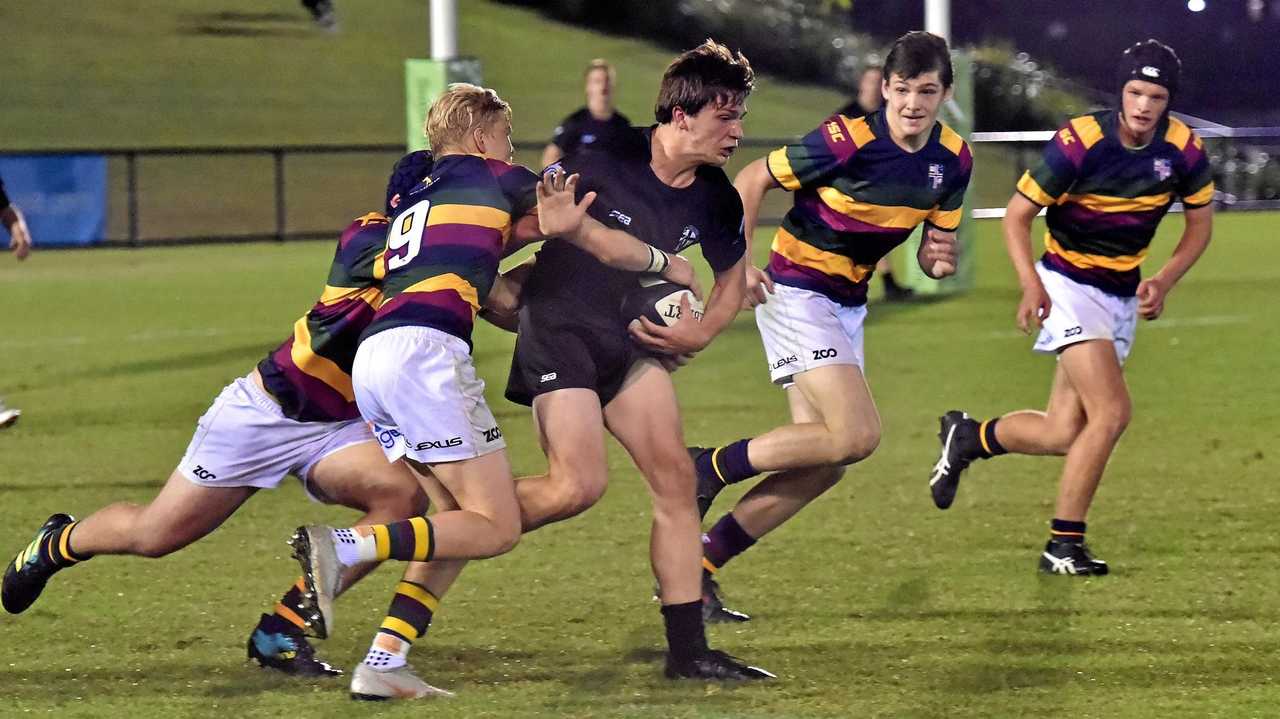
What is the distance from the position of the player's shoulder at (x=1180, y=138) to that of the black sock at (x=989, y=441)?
4.27ft

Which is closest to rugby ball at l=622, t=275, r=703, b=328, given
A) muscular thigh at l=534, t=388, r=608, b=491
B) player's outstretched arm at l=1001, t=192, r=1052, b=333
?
muscular thigh at l=534, t=388, r=608, b=491

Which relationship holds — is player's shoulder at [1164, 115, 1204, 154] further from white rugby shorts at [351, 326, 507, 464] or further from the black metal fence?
the black metal fence

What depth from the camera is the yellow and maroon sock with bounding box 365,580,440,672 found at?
5.15m

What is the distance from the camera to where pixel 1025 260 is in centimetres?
679

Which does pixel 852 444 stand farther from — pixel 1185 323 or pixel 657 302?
pixel 1185 323

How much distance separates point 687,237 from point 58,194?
21.7 metres

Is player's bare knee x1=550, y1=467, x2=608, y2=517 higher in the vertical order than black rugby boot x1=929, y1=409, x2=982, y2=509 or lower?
higher

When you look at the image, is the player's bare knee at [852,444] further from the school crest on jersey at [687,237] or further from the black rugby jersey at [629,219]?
the school crest on jersey at [687,237]

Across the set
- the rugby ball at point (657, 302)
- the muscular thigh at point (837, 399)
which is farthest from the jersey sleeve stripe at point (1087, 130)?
the rugby ball at point (657, 302)

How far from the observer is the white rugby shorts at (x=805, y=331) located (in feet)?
21.0

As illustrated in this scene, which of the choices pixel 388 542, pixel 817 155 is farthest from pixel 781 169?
pixel 388 542

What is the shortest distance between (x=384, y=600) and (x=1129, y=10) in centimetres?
4272

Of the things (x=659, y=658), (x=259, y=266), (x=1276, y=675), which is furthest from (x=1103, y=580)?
(x=259, y=266)

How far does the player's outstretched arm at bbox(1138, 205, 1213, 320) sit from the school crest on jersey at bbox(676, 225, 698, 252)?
2.39m
